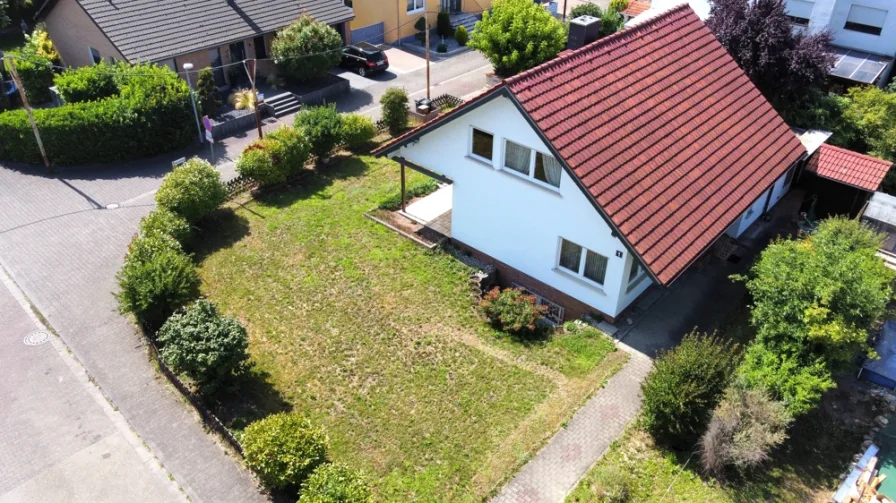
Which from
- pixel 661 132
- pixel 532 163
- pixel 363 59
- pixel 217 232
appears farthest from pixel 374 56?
pixel 661 132

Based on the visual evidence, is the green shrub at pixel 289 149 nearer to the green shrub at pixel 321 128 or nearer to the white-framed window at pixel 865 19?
the green shrub at pixel 321 128

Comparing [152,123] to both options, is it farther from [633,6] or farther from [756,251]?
[633,6]

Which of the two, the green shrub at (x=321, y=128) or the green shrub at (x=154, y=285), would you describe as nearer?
the green shrub at (x=154, y=285)

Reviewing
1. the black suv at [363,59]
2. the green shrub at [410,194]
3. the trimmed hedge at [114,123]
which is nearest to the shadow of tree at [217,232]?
the green shrub at [410,194]

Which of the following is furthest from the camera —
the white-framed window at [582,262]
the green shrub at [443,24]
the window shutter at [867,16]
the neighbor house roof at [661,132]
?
the green shrub at [443,24]

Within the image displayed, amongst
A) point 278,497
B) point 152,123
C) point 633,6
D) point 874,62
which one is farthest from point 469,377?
point 633,6
